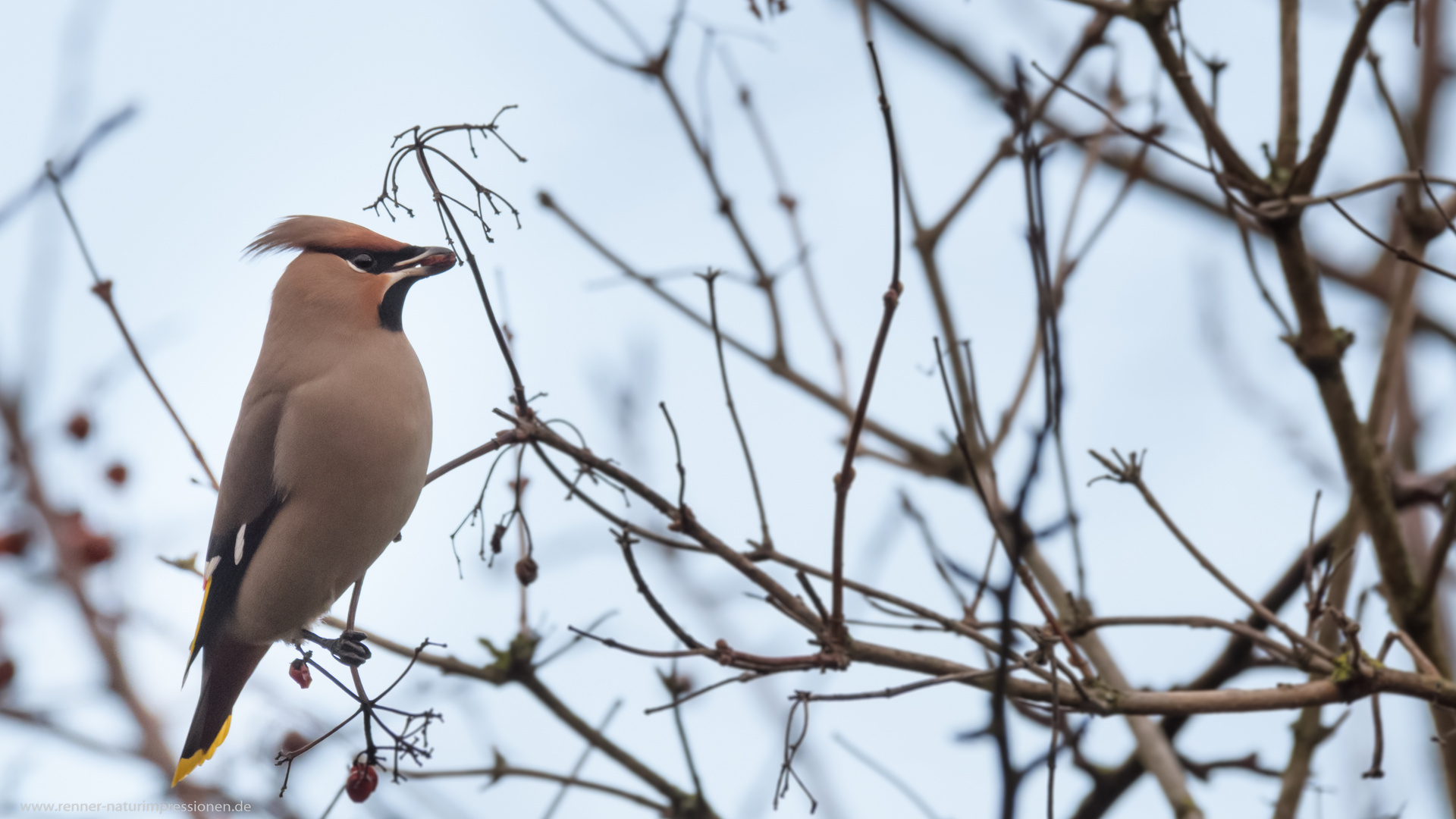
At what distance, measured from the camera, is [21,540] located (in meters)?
3.94

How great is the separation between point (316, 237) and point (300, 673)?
800 millimetres

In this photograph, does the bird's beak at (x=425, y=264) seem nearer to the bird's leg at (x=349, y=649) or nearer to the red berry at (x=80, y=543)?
the bird's leg at (x=349, y=649)

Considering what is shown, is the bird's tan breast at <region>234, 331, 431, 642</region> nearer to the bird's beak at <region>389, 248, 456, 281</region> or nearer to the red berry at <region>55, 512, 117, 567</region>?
the bird's beak at <region>389, 248, 456, 281</region>

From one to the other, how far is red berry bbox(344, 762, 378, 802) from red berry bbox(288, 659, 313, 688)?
0.18m

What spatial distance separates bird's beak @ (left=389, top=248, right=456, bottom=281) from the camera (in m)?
2.05

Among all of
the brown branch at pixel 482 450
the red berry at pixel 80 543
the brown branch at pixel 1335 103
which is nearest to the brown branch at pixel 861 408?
the brown branch at pixel 482 450

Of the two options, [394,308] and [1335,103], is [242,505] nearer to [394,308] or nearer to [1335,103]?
[394,308]

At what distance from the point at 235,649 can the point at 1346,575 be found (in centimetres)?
290

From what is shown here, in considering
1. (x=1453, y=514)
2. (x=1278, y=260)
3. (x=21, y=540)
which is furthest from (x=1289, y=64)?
(x=21, y=540)

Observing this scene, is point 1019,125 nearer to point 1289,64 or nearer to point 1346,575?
point 1289,64

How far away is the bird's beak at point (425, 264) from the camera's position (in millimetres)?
2053

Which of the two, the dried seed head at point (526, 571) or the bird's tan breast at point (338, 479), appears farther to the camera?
the dried seed head at point (526, 571)

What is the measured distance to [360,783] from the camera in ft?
8.05

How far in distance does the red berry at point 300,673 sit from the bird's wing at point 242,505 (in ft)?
0.54
